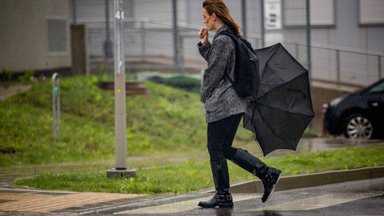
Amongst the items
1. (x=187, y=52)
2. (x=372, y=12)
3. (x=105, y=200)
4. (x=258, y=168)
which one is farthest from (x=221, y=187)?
(x=372, y=12)

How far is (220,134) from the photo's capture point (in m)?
10.4

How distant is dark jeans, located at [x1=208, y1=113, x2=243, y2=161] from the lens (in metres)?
10.4

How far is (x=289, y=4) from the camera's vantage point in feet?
84.4

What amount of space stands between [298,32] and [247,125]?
603 inches

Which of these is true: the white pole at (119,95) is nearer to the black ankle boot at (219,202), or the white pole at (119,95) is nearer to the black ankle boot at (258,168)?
the black ankle boot at (219,202)

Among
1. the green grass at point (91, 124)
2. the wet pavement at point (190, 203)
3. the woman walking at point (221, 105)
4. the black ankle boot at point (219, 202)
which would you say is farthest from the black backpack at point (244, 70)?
the green grass at point (91, 124)

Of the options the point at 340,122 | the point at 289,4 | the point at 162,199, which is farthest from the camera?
the point at 289,4

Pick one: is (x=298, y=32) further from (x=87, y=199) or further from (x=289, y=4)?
(x=87, y=199)

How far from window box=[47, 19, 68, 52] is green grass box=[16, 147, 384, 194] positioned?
9655mm

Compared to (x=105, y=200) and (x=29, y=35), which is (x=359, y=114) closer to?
(x=29, y=35)

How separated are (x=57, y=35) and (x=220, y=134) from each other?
608 inches

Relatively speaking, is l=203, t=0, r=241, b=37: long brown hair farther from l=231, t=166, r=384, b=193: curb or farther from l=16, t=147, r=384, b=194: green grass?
l=231, t=166, r=384, b=193: curb

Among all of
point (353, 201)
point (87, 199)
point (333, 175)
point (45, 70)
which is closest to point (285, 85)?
point (353, 201)

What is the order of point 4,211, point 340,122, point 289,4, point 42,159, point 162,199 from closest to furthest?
1. point 4,211
2. point 162,199
3. point 42,159
4. point 340,122
5. point 289,4
